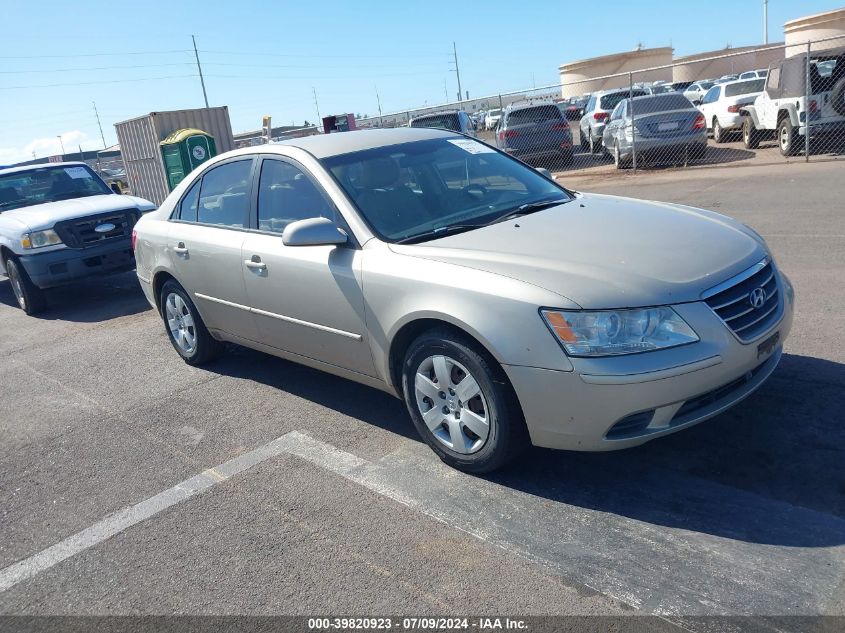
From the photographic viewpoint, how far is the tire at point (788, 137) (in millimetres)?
14688

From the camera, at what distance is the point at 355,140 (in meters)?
5.01

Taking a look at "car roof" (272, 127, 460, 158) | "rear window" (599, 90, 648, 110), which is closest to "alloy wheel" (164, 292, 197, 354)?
"car roof" (272, 127, 460, 158)

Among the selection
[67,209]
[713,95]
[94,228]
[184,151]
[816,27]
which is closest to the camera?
[94,228]

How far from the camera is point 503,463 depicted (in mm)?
3736

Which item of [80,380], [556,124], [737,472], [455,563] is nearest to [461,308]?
[455,563]

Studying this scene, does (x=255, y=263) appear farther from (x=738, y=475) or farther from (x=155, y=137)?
(x=155, y=137)

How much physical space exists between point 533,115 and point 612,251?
1473cm

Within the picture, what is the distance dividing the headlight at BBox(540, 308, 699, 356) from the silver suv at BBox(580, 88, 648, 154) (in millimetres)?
17612

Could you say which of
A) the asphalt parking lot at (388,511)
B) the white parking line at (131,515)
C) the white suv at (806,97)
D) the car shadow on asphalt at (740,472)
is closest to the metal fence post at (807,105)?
the white suv at (806,97)

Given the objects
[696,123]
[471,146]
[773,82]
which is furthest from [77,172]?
[773,82]

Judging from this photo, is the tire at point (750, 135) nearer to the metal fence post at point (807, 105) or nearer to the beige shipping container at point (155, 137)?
the metal fence post at point (807, 105)

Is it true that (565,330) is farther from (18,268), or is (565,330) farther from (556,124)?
(556,124)

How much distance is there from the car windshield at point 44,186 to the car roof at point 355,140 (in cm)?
627

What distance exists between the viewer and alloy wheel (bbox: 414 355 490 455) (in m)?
3.72
